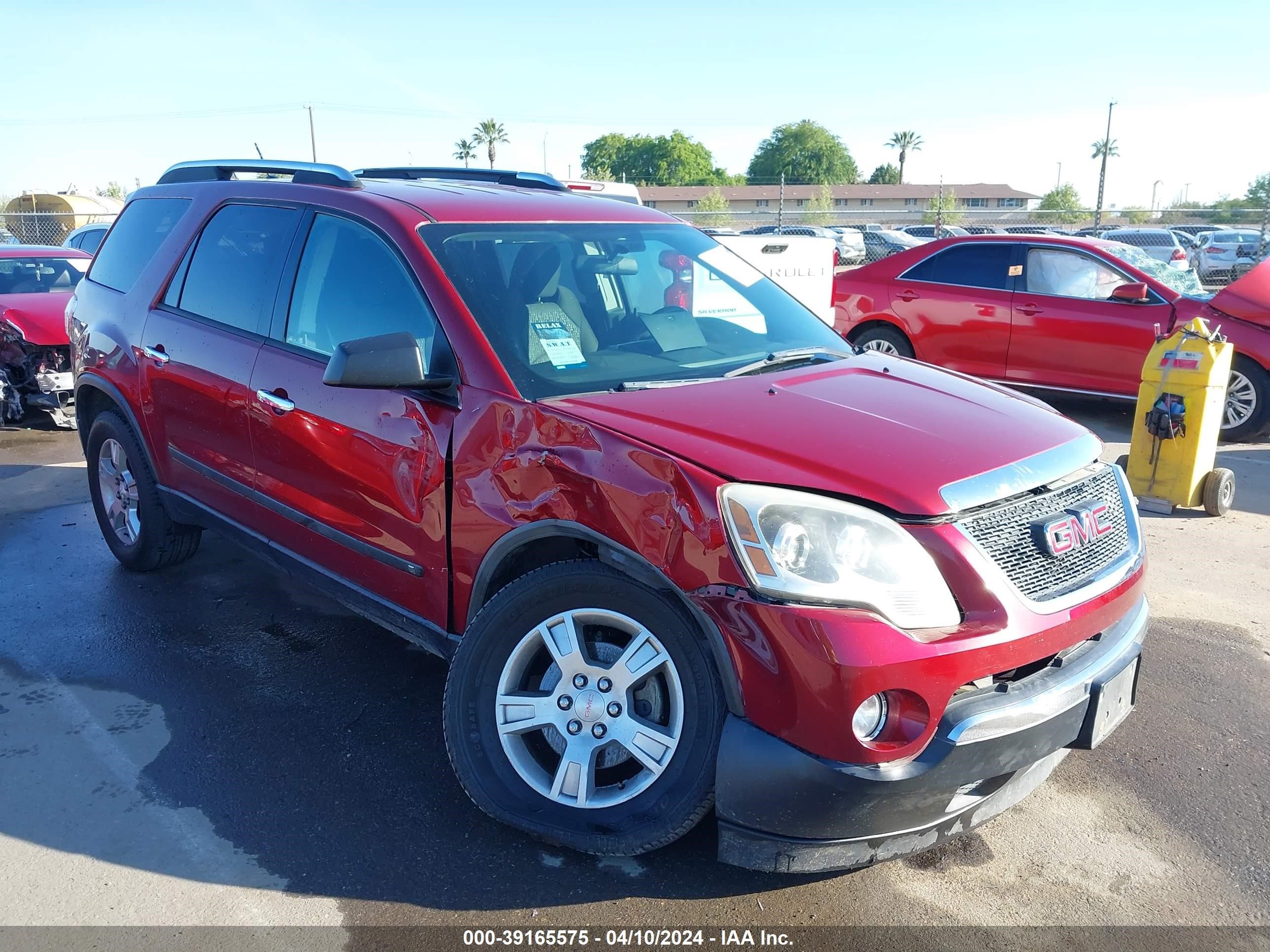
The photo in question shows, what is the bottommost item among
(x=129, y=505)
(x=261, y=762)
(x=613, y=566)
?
(x=261, y=762)

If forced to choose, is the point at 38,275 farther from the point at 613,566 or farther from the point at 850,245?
the point at 850,245

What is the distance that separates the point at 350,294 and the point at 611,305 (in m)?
0.93

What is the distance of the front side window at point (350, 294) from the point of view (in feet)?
10.7

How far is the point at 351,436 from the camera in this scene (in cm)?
332

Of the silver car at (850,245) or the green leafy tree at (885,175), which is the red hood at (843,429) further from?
the green leafy tree at (885,175)

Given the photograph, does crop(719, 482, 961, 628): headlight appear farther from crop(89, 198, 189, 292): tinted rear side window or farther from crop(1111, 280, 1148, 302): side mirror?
crop(1111, 280, 1148, 302): side mirror

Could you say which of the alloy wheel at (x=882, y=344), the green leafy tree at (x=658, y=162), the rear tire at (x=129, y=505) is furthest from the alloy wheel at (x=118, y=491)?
the green leafy tree at (x=658, y=162)

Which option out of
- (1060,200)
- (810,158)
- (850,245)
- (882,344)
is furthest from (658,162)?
(882,344)

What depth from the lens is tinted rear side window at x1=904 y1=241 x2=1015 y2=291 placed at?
9047 millimetres

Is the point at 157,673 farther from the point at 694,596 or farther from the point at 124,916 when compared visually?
the point at 694,596

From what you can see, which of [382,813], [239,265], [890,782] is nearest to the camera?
[890,782]

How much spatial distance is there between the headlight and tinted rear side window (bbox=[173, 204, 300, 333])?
231cm

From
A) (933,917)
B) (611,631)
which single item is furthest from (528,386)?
(933,917)

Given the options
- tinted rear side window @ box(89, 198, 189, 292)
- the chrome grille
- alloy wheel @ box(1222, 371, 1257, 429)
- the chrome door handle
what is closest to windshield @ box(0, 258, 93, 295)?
tinted rear side window @ box(89, 198, 189, 292)
